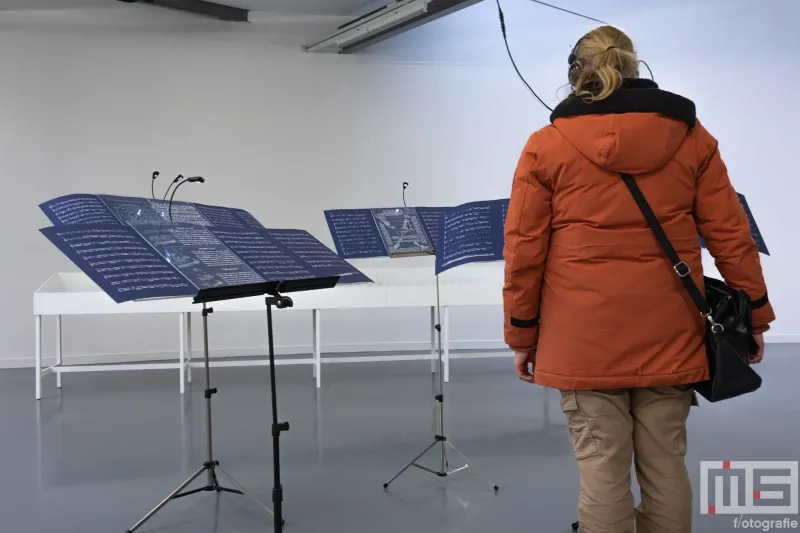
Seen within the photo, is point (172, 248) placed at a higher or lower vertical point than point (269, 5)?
lower

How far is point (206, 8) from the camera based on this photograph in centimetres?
637

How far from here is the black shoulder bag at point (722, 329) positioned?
5.29 feet

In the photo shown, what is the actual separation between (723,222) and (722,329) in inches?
10.1

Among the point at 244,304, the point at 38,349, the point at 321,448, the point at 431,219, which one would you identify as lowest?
the point at 321,448

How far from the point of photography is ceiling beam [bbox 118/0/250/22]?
614cm

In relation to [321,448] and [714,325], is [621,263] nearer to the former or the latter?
[714,325]

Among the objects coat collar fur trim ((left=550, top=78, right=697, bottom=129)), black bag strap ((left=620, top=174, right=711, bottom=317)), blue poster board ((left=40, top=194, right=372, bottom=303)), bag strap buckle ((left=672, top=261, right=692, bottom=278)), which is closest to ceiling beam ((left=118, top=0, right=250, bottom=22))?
blue poster board ((left=40, top=194, right=372, bottom=303))

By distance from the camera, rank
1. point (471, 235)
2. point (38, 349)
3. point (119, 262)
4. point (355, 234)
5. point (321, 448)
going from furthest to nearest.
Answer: point (38, 349) < point (321, 448) < point (355, 234) < point (471, 235) < point (119, 262)

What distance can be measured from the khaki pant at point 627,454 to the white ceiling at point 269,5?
5655mm

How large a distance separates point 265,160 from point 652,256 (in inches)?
216

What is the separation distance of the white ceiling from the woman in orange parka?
211 inches

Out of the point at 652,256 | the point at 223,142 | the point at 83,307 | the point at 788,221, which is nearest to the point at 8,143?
the point at 223,142

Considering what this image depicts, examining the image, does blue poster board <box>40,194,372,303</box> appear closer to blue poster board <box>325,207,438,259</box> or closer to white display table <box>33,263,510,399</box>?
blue poster board <box>325,207,438,259</box>

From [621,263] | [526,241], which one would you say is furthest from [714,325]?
[526,241]
